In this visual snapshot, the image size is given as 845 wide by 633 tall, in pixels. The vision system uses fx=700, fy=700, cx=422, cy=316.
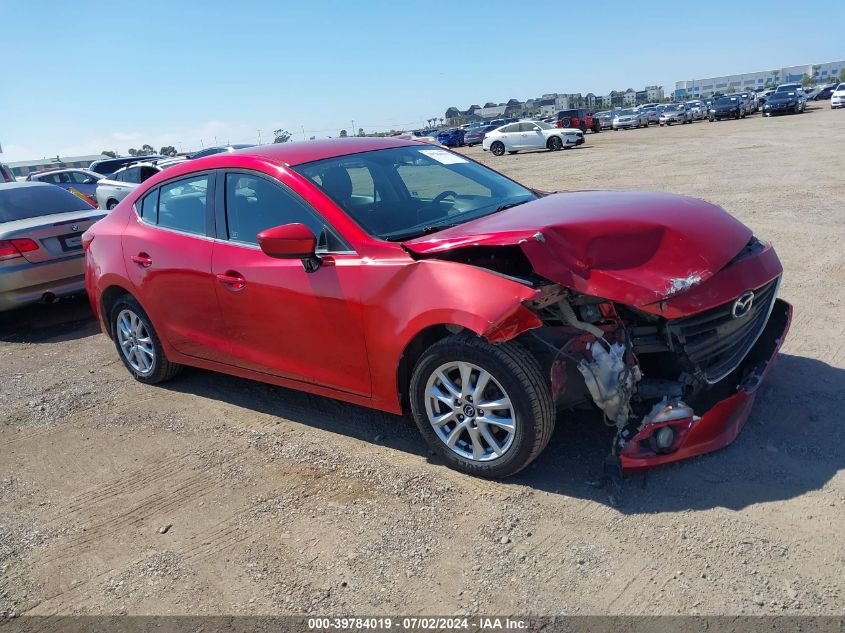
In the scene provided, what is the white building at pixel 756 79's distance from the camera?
13938 cm

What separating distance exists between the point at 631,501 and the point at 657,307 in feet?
3.03

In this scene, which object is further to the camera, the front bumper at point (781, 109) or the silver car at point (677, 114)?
the silver car at point (677, 114)

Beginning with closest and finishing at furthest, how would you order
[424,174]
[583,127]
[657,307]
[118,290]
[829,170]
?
1. [657,307]
2. [424,174]
3. [118,290]
4. [829,170]
5. [583,127]

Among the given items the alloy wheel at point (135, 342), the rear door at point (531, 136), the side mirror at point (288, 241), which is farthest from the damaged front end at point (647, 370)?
the rear door at point (531, 136)

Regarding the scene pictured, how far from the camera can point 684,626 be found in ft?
8.23

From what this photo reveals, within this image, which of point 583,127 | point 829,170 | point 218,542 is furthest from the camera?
point 583,127

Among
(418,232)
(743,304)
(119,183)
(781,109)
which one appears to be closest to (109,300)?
(418,232)

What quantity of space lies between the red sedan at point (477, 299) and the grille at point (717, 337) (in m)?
0.01

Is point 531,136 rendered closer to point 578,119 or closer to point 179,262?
point 578,119

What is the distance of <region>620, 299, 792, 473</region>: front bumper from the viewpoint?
3.29 meters

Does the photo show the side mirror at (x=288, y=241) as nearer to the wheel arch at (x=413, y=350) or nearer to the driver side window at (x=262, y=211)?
the driver side window at (x=262, y=211)

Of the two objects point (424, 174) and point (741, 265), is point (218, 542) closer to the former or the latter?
point (424, 174)

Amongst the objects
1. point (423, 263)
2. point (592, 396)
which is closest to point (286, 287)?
point (423, 263)

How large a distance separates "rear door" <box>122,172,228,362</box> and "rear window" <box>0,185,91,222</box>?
12.7 ft
